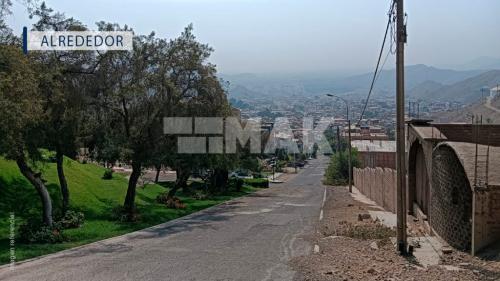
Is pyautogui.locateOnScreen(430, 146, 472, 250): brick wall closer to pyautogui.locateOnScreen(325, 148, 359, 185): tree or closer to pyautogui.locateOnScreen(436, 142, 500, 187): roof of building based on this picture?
pyautogui.locateOnScreen(436, 142, 500, 187): roof of building

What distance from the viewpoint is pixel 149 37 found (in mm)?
24000

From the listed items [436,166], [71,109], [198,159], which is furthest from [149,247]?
[198,159]

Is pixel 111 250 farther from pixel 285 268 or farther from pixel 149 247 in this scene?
pixel 285 268

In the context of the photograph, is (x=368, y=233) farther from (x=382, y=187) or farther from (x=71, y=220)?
(x=382, y=187)

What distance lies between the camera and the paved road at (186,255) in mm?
11344

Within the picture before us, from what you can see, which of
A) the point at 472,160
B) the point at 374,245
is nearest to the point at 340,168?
the point at 374,245

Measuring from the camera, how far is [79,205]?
2447cm

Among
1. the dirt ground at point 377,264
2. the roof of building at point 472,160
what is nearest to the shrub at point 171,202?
the dirt ground at point 377,264

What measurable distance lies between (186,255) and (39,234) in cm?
561

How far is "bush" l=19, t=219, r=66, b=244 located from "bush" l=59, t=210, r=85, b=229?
2148mm

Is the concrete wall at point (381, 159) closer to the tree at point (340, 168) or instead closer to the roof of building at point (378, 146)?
the roof of building at point (378, 146)

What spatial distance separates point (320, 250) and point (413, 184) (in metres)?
8.06

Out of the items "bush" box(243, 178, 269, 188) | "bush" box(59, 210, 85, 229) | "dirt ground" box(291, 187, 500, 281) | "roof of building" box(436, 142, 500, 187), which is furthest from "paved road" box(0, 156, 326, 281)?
"bush" box(243, 178, 269, 188)

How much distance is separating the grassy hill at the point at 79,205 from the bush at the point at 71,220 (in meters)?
0.29
